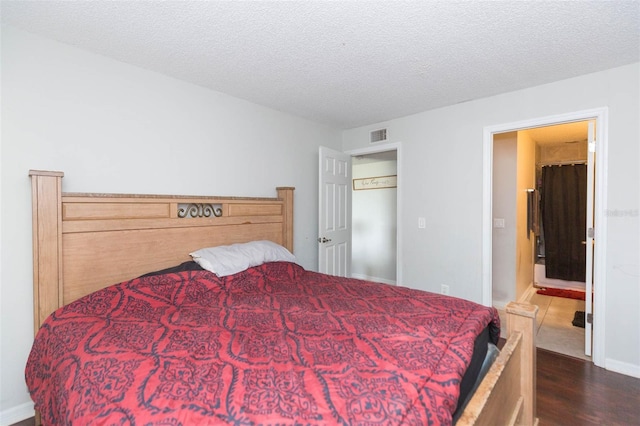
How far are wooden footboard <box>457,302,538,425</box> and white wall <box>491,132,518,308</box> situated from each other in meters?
2.48

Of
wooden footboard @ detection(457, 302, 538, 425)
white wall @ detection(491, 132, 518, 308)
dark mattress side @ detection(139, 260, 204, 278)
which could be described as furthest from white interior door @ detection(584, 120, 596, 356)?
dark mattress side @ detection(139, 260, 204, 278)

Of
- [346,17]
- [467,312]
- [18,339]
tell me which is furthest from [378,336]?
[18,339]

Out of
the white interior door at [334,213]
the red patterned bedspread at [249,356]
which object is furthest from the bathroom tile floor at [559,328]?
the white interior door at [334,213]

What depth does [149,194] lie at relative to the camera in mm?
2365

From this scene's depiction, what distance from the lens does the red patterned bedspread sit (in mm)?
878

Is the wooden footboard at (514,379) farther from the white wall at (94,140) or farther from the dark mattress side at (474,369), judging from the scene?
the white wall at (94,140)

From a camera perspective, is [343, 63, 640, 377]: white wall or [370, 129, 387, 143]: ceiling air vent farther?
[370, 129, 387, 143]: ceiling air vent

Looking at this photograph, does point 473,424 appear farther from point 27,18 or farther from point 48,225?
point 27,18

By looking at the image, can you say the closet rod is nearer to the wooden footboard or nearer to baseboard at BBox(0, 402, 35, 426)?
the wooden footboard

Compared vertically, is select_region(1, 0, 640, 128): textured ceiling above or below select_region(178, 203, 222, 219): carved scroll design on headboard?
above

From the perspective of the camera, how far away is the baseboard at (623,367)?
2297mm

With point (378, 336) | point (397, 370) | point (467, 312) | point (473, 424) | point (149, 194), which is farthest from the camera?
point (149, 194)

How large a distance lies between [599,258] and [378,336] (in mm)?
2317

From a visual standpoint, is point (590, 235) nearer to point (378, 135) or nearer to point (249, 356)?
point (378, 135)
